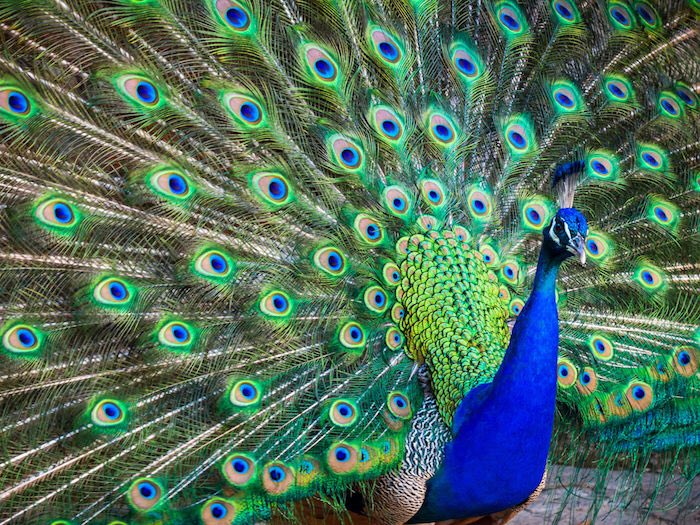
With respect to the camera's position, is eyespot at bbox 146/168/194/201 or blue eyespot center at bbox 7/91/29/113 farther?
eyespot at bbox 146/168/194/201

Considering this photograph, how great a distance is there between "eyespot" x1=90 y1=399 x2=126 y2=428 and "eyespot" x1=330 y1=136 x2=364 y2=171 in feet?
2.92

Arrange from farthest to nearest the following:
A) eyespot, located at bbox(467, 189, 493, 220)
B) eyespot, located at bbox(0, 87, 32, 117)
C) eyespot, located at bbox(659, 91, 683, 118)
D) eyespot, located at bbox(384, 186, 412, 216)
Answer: eyespot, located at bbox(659, 91, 683, 118), eyespot, located at bbox(467, 189, 493, 220), eyespot, located at bbox(384, 186, 412, 216), eyespot, located at bbox(0, 87, 32, 117)

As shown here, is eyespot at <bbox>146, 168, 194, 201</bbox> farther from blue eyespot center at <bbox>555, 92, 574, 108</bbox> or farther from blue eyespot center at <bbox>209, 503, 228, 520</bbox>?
blue eyespot center at <bbox>555, 92, 574, 108</bbox>

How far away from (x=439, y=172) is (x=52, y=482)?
1378mm

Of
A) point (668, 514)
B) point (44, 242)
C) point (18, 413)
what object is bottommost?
point (668, 514)

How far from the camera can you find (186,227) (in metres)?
2.41

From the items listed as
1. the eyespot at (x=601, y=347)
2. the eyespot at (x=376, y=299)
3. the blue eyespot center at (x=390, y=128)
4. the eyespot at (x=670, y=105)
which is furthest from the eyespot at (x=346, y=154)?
the eyespot at (x=670, y=105)

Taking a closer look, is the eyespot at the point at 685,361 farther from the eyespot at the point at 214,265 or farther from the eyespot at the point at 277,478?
the eyespot at the point at 214,265

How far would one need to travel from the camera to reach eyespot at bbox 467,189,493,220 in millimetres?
2689

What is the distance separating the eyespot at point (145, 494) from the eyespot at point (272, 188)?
0.80m

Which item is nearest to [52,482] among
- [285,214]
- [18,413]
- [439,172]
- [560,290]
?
[18,413]

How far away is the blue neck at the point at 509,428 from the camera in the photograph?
2.24 meters

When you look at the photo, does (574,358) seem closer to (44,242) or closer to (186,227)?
(186,227)

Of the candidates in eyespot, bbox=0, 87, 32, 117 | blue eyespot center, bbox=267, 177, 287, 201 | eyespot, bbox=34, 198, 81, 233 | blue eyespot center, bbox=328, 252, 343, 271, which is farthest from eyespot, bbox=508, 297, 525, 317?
eyespot, bbox=0, 87, 32, 117
